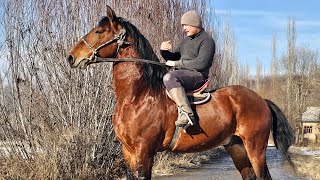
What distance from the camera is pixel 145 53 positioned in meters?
4.91

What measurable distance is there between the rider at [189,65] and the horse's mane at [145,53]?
0.12 metres

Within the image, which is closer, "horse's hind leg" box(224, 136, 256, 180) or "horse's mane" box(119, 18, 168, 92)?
"horse's mane" box(119, 18, 168, 92)

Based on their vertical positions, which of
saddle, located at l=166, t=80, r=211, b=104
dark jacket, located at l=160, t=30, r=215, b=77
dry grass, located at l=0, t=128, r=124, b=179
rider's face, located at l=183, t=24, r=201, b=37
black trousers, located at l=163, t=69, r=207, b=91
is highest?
rider's face, located at l=183, t=24, r=201, b=37

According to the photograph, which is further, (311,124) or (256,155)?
(311,124)

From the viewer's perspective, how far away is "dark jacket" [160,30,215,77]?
16.5ft

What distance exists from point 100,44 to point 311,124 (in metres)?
26.6

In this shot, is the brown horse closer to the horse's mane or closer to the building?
the horse's mane

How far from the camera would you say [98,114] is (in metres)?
8.48

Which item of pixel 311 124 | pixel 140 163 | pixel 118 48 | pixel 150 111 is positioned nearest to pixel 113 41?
pixel 118 48

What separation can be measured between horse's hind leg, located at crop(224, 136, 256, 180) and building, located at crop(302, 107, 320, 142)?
938 inches

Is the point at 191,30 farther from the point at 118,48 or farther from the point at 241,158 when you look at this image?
the point at 241,158

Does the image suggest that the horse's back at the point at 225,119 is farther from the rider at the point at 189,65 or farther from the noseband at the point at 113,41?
the noseband at the point at 113,41

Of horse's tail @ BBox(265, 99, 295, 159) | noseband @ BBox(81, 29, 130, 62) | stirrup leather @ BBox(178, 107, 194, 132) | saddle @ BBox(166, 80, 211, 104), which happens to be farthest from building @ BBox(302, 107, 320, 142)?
noseband @ BBox(81, 29, 130, 62)

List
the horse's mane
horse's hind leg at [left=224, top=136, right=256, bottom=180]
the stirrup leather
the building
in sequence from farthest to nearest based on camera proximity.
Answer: the building, horse's hind leg at [left=224, top=136, right=256, bottom=180], the horse's mane, the stirrup leather
